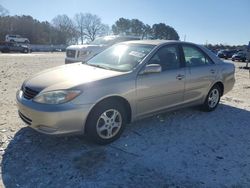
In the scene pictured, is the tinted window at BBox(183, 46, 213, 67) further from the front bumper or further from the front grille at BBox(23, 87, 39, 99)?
the front grille at BBox(23, 87, 39, 99)

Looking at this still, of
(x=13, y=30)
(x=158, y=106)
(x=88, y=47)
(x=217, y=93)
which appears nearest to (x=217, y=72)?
(x=217, y=93)

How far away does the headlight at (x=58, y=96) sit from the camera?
3.79m

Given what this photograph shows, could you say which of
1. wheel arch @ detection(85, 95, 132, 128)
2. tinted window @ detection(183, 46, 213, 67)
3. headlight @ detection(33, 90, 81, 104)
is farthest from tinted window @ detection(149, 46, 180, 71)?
headlight @ detection(33, 90, 81, 104)

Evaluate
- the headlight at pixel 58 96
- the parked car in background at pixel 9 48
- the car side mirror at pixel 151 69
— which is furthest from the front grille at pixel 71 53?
the parked car in background at pixel 9 48

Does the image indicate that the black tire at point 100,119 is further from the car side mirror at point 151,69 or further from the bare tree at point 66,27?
the bare tree at point 66,27

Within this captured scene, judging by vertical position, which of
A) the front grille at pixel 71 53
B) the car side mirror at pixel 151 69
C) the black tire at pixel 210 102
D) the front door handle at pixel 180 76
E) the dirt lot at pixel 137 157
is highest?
the car side mirror at pixel 151 69

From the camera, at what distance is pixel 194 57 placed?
575 centimetres

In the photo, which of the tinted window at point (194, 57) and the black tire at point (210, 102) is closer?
the tinted window at point (194, 57)

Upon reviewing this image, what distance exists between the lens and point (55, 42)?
3145 inches

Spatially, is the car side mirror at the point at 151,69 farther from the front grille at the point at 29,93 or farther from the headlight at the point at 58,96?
the front grille at the point at 29,93

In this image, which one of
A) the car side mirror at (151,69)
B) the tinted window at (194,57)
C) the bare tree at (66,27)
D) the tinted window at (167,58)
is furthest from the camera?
the bare tree at (66,27)

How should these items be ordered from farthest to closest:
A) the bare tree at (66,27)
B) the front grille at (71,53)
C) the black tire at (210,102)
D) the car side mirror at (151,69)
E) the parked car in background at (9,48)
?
the bare tree at (66,27) < the parked car in background at (9,48) < the front grille at (71,53) < the black tire at (210,102) < the car side mirror at (151,69)

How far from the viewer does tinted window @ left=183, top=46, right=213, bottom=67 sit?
553 centimetres

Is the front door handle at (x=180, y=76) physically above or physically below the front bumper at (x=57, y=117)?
above
